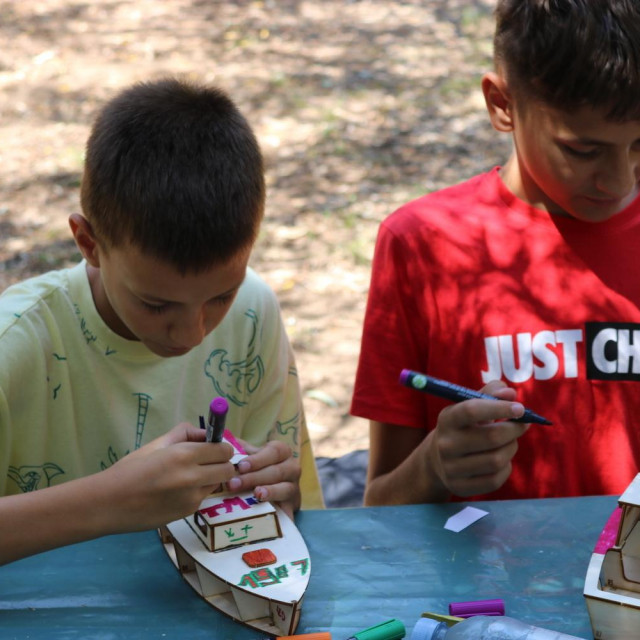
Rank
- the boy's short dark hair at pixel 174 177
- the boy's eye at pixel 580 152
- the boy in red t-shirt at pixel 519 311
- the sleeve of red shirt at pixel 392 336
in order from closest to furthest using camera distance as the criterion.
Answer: the boy's short dark hair at pixel 174 177, the boy's eye at pixel 580 152, the boy in red t-shirt at pixel 519 311, the sleeve of red shirt at pixel 392 336

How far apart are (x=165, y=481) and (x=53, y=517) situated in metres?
0.18

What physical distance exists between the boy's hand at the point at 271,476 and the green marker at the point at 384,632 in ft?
0.87

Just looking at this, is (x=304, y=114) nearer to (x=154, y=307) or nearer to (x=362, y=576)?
(x=154, y=307)

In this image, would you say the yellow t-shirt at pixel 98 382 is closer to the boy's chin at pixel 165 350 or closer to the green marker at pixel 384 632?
the boy's chin at pixel 165 350

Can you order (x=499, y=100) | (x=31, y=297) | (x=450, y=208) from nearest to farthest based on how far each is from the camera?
(x=31, y=297), (x=499, y=100), (x=450, y=208)

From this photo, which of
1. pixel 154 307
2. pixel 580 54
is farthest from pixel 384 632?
pixel 580 54

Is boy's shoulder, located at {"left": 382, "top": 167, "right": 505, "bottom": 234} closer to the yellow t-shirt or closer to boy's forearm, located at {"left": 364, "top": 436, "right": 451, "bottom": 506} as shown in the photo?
the yellow t-shirt

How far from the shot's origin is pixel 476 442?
5.04 feet

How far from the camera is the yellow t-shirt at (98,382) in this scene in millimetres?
1621

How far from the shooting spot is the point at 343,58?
615 centimetres

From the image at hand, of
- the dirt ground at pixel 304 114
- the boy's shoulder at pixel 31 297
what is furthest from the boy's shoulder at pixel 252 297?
the dirt ground at pixel 304 114

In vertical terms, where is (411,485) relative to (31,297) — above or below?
below

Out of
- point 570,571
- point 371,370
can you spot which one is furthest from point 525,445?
point 570,571

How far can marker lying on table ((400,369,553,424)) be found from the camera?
147 cm
